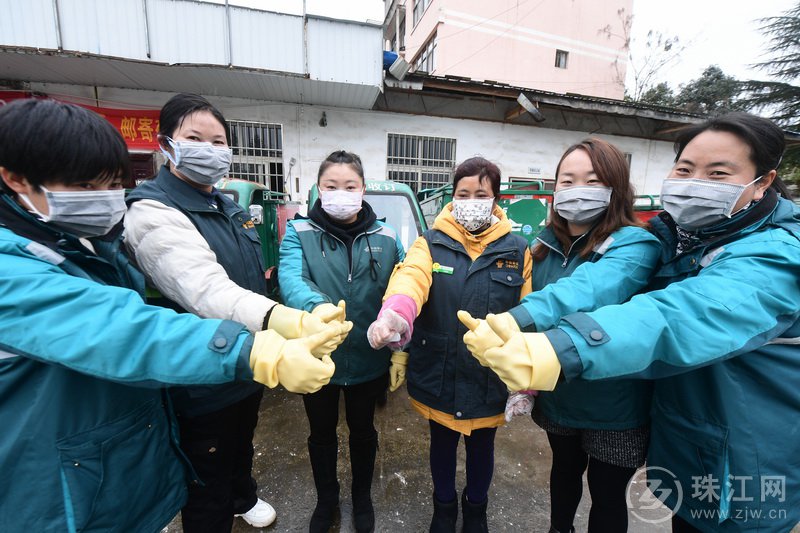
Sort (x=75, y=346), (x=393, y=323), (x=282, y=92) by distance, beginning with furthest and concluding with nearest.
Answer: (x=282, y=92), (x=393, y=323), (x=75, y=346)

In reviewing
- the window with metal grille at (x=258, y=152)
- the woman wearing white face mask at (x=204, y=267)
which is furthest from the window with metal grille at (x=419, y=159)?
the woman wearing white face mask at (x=204, y=267)

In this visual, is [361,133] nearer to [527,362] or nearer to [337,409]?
[337,409]

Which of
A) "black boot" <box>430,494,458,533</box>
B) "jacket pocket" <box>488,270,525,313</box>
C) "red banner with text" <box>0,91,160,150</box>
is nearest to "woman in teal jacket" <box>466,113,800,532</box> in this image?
"jacket pocket" <box>488,270,525,313</box>

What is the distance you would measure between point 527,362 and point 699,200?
36.9 inches

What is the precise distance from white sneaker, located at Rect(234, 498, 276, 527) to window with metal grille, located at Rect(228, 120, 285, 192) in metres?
7.46

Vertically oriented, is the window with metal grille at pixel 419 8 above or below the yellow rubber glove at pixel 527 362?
above

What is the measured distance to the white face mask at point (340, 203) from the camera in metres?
1.92

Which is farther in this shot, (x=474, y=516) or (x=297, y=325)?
(x=474, y=516)

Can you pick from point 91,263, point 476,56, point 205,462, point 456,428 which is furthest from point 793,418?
point 476,56

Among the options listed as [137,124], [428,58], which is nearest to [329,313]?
[137,124]

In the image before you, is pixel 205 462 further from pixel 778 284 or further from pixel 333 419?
pixel 778 284

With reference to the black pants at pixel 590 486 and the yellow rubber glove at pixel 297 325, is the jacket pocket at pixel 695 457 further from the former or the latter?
the yellow rubber glove at pixel 297 325

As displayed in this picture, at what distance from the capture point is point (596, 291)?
1.31 m

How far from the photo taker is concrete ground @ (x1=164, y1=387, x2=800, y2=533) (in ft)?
7.16
